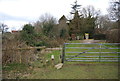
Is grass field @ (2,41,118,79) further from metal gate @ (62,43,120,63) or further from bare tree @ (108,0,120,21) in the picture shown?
bare tree @ (108,0,120,21)

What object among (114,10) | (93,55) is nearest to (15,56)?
(93,55)

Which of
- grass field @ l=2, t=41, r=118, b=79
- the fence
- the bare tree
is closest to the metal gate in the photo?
grass field @ l=2, t=41, r=118, b=79

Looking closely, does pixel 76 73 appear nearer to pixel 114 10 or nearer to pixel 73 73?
pixel 73 73

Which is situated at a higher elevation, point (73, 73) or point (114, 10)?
point (114, 10)

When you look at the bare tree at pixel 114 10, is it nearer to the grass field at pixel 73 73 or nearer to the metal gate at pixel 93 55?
the metal gate at pixel 93 55

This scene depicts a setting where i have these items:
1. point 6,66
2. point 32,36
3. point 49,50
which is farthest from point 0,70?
point 32,36

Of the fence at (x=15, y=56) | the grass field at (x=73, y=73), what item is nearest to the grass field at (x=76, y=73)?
the grass field at (x=73, y=73)

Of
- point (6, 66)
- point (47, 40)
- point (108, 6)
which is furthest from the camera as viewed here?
point (108, 6)

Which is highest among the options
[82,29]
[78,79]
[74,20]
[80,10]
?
→ [80,10]

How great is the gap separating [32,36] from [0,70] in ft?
27.8

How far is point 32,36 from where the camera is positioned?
46.8 feet

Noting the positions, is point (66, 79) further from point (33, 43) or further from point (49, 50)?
point (33, 43)

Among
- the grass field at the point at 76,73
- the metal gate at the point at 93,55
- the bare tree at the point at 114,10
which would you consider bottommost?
the grass field at the point at 76,73

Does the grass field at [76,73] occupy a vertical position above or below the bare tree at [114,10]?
below
